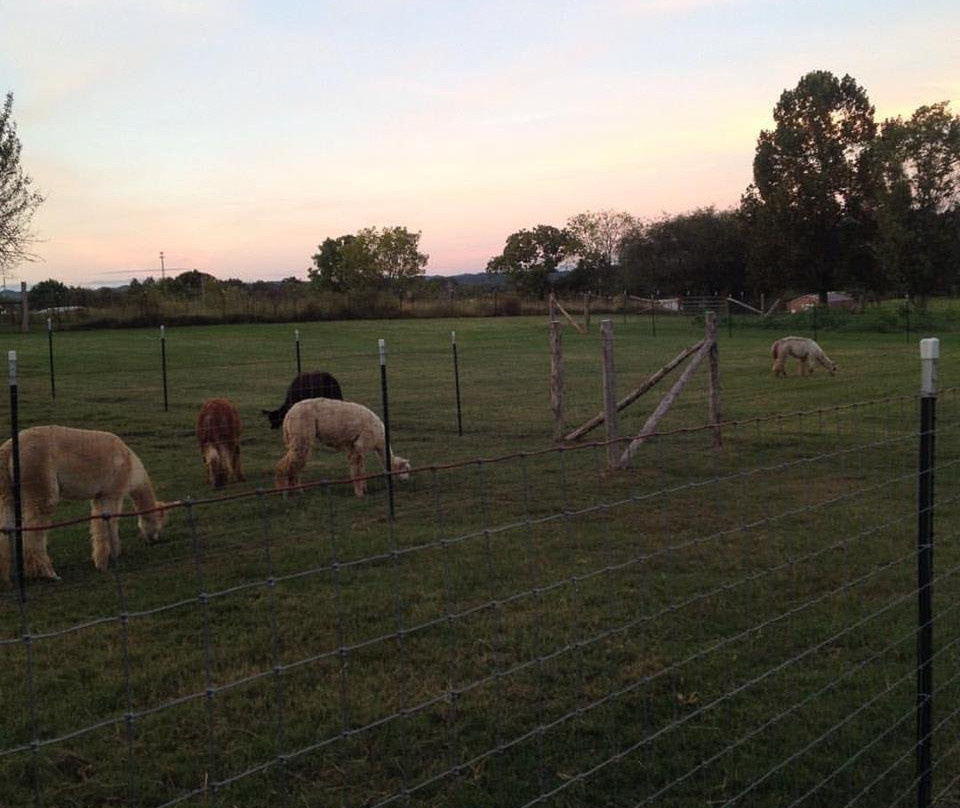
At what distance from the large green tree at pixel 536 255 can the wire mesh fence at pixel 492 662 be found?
83.4 metres

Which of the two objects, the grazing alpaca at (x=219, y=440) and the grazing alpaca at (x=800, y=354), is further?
the grazing alpaca at (x=800, y=354)

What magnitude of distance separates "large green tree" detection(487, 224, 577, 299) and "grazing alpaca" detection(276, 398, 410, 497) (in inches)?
3160

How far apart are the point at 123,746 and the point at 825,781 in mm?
3177

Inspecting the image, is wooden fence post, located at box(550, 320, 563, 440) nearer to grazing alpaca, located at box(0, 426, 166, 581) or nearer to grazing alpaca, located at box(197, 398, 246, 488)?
grazing alpaca, located at box(197, 398, 246, 488)

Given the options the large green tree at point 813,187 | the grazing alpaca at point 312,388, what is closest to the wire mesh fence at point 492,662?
the grazing alpaca at point 312,388

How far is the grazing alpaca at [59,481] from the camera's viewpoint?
7320mm

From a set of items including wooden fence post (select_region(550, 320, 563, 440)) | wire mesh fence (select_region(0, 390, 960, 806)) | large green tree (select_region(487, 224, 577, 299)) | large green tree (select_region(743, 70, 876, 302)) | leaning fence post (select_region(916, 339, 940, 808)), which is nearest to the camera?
leaning fence post (select_region(916, 339, 940, 808))

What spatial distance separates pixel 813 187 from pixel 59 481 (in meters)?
54.3

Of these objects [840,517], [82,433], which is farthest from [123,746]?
[840,517]

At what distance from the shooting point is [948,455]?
1209 centimetres

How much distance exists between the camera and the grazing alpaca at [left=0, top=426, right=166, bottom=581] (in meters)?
7.32

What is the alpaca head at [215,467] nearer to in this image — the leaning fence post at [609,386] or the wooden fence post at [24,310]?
the leaning fence post at [609,386]

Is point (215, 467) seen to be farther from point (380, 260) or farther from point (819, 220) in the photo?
point (380, 260)

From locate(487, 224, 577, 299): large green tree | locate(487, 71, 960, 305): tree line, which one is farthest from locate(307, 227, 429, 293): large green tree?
locate(487, 71, 960, 305): tree line
